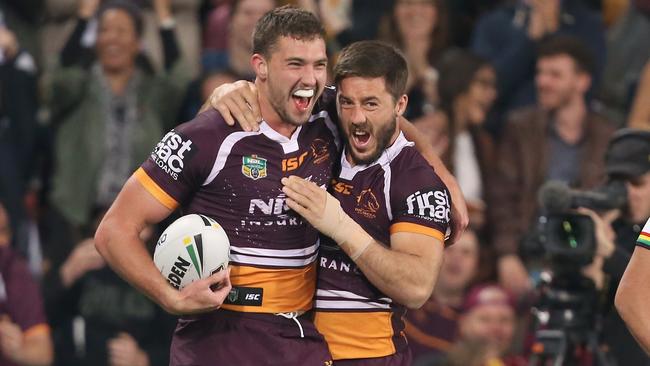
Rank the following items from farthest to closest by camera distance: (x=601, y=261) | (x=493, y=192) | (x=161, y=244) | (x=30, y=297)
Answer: (x=493, y=192) < (x=30, y=297) < (x=601, y=261) < (x=161, y=244)

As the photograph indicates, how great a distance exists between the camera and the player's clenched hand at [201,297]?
593 centimetres

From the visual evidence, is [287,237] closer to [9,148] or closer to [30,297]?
[30,297]

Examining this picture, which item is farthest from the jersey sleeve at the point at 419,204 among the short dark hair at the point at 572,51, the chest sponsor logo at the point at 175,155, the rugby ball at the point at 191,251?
the short dark hair at the point at 572,51

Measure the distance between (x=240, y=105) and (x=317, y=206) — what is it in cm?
53

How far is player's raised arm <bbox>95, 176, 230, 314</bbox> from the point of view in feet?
19.5

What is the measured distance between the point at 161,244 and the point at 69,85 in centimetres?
449

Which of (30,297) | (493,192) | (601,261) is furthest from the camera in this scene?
(493,192)

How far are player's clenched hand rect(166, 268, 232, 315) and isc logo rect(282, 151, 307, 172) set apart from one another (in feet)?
1.76

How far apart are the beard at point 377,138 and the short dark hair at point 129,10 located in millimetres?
4171

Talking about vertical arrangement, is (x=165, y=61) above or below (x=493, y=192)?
above

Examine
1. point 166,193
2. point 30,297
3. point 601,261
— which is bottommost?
point 30,297

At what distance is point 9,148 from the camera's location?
33.7ft

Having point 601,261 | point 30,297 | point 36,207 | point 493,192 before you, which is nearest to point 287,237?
point 601,261

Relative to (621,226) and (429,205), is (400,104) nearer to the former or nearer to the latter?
(429,205)
